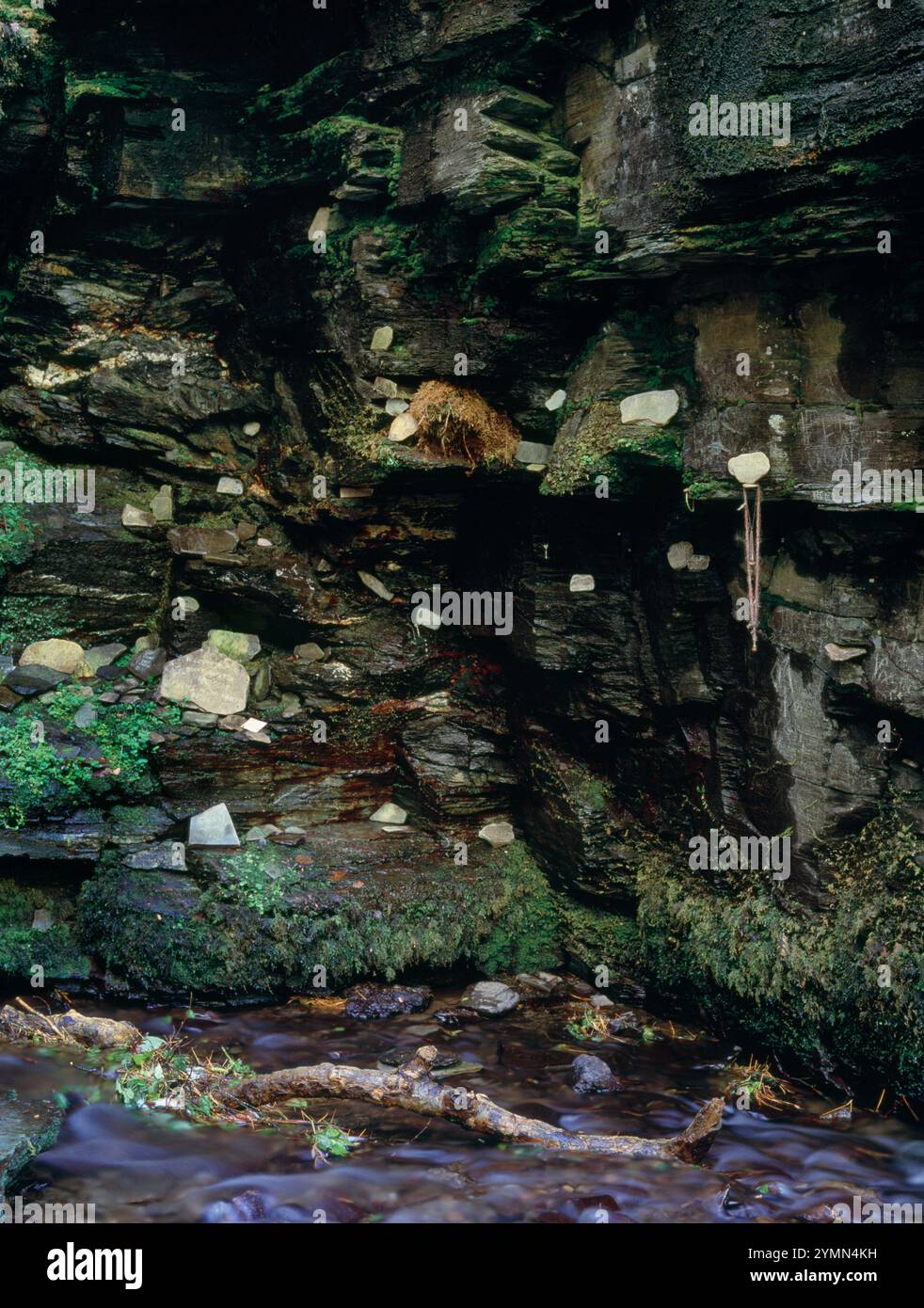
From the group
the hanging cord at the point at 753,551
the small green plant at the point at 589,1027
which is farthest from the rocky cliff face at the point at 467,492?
the small green plant at the point at 589,1027

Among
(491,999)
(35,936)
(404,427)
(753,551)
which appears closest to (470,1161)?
(491,999)

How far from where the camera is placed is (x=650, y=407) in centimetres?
594

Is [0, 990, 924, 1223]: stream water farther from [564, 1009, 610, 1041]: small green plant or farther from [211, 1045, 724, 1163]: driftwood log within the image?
[564, 1009, 610, 1041]: small green plant

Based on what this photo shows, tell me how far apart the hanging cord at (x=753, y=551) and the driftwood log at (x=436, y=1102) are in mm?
2667

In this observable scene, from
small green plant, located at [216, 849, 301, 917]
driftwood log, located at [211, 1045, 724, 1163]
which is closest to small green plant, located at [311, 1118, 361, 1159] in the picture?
driftwood log, located at [211, 1045, 724, 1163]

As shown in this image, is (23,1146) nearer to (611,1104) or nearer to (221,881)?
(221,881)

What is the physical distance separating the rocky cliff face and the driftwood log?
4.08 ft

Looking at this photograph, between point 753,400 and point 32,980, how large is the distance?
5.92m

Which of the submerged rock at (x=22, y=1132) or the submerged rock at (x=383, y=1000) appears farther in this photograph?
the submerged rock at (x=383, y=1000)

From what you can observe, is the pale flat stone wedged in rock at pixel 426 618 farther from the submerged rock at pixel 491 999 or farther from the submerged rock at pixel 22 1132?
the submerged rock at pixel 22 1132

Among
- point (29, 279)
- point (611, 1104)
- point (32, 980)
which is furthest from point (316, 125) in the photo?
point (611, 1104)

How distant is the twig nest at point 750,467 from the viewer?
5.52 meters

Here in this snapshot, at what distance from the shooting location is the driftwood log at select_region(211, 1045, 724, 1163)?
192 inches

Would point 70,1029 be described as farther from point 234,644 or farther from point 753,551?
point 753,551
